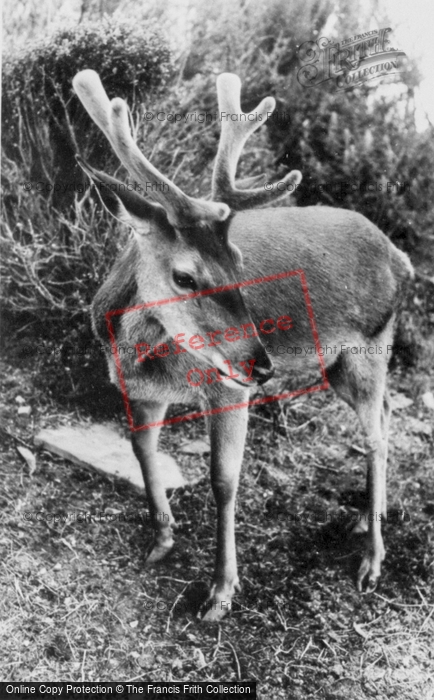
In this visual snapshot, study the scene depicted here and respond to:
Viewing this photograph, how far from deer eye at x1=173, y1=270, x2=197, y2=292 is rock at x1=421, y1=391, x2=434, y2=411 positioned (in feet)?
5.52

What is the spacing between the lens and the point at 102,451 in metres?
3.29

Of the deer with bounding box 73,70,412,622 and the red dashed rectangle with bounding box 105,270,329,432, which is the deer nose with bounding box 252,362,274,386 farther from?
the red dashed rectangle with bounding box 105,270,329,432

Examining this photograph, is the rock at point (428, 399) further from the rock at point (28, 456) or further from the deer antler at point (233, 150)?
the rock at point (28, 456)

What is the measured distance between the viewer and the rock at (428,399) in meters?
3.74

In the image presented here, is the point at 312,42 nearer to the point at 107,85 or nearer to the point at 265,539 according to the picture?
the point at 107,85

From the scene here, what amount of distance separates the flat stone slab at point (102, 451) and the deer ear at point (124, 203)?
3.40ft

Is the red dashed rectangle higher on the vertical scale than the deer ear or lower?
lower

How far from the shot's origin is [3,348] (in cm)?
313

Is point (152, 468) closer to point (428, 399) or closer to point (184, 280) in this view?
point (184, 280)

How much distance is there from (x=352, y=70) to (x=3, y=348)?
1921 millimetres

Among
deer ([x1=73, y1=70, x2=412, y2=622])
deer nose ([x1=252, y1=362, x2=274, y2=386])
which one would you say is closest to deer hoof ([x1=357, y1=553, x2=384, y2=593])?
deer ([x1=73, y1=70, x2=412, y2=622])

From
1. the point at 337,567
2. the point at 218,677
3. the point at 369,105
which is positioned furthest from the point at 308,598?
the point at 369,105

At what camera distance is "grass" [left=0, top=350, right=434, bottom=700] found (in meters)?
2.71

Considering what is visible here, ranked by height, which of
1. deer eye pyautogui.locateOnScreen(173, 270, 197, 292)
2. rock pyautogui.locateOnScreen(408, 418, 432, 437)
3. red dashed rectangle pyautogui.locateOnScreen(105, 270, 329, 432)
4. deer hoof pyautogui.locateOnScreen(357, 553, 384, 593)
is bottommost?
deer hoof pyautogui.locateOnScreen(357, 553, 384, 593)
